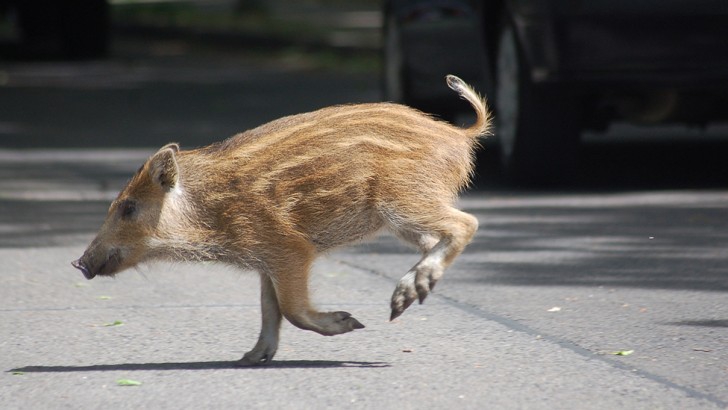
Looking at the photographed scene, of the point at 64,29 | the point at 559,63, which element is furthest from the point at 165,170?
the point at 64,29

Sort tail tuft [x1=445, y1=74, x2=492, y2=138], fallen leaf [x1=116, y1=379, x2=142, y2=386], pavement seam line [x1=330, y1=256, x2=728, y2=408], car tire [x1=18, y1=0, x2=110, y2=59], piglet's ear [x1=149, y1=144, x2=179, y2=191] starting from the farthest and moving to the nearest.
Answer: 1. car tire [x1=18, y1=0, x2=110, y2=59]
2. tail tuft [x1=445, y1=74, x2=492, y2=138]
3. piglet's ear [x1=149, y1=144, x2=179, y2=191]
4. fallen leaf [x1=116, y1=379, x2=142, y2=386]
5. pavement seam line [x1=330, y1=256, x2=728, y2=408]

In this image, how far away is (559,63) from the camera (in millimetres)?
8766

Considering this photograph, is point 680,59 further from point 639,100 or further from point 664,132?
point 664,132

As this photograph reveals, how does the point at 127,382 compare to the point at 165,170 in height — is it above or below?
below

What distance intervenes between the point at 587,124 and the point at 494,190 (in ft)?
3.04

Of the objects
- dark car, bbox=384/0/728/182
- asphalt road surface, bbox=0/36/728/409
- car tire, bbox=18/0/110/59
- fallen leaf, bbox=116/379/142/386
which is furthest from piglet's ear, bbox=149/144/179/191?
car tire, bbox=18/0/110/59

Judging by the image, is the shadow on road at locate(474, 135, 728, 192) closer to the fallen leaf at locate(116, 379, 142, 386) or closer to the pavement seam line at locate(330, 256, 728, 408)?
the pavement seam line at locate(330, 256, 728, 408)

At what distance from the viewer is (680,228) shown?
819 centimetres

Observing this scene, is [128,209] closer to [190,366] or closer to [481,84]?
[190,366]

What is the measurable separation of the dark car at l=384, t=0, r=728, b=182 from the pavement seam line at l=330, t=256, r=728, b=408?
2306 mm

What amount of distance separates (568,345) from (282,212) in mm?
1278

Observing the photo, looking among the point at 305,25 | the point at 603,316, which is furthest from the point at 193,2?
the point at 603,316

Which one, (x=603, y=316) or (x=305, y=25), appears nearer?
(x=603, y=316)

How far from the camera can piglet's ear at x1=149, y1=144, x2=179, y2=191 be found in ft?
18.2
